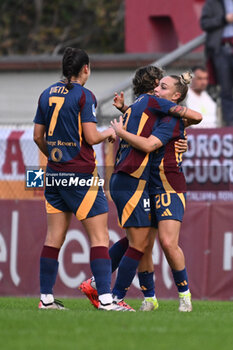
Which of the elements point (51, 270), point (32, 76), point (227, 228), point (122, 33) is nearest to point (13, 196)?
point (227, 228)

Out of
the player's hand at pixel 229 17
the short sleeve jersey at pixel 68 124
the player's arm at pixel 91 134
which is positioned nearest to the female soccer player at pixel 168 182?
the player's arm at pixel 91 134

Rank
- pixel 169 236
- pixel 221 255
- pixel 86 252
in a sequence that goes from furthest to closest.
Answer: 1. pixel 86 252
2. pixel 221 255
3. pixel 169 236

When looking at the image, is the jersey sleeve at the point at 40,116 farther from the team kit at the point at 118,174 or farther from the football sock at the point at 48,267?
the football sock at the point at 48,267

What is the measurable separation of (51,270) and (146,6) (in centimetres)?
1287

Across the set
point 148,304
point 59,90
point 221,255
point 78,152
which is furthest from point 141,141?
point 221,255

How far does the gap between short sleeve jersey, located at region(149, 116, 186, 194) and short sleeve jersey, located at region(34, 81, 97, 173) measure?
0.54 metres

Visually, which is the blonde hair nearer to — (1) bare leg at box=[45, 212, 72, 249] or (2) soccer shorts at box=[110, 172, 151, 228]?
(2) soccer shorts at box=[110, 172, 151, 228]

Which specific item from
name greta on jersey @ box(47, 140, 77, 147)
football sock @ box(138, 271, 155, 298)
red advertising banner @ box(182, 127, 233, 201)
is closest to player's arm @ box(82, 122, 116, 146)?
name greta on jersey @ box(47, 140, 77, 147)

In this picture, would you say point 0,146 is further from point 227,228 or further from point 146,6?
point 146,6

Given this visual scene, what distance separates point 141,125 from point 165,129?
0.69ft

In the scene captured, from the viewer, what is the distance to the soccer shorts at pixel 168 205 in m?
7.93

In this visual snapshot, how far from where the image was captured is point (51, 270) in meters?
8.05

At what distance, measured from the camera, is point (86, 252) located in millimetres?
11867

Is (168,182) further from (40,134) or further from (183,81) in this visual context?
(40,134)
